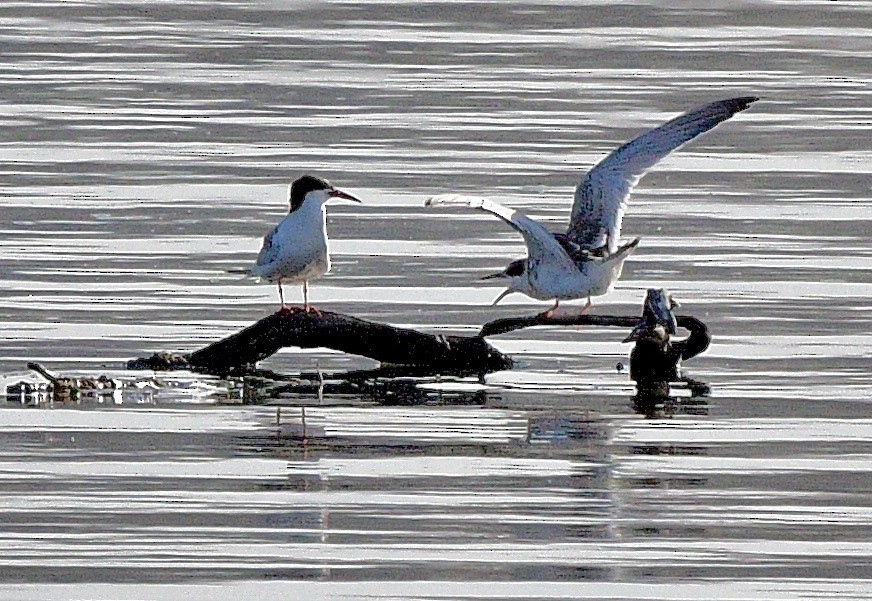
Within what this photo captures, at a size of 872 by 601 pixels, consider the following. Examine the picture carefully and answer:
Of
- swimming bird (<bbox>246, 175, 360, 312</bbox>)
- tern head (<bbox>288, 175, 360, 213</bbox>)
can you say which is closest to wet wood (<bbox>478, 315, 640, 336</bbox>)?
swimming bird (<bbox>246, 175, 360, 312</bbox>)

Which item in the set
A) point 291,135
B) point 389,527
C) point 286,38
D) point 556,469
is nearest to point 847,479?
point 556,469

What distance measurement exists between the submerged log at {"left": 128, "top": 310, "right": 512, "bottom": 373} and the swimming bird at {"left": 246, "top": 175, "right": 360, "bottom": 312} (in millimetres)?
685

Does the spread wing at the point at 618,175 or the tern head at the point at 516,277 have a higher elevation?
the spread wing at the point at 618,175

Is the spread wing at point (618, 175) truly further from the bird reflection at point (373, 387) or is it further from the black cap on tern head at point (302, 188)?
the bird reflection at point (373, 387)

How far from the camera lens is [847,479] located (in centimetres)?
966

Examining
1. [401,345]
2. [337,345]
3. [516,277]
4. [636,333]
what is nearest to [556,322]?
[636,333]

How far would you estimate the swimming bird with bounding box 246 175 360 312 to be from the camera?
511 inches

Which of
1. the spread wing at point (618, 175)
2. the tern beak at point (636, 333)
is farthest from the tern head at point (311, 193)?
the tern beak at point (636, 333)

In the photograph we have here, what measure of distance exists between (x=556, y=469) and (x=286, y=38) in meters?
22.8

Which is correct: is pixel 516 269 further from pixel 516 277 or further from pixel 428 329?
pixel 428 329

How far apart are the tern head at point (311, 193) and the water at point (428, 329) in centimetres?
74

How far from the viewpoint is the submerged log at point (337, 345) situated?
1213 centimetres

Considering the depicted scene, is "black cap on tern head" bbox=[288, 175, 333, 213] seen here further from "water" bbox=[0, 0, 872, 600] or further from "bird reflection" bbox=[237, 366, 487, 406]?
"bird reflection" bbox=[237, 366, 487, 406]

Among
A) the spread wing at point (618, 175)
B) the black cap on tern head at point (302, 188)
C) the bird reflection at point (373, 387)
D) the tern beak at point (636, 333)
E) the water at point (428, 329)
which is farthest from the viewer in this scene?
the spread wing at point (618, 175)
